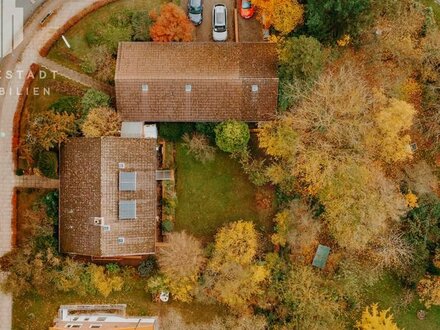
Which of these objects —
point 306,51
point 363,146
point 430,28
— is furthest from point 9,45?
point 430,28

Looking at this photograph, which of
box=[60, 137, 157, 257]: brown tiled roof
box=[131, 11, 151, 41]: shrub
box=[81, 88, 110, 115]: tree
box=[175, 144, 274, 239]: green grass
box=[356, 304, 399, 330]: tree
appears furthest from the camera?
box=[175, 144, 274, 239]: green grass

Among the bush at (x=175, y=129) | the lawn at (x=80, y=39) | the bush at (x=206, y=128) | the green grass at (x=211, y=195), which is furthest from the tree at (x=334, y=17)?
the lawn at (x=80, y=39)

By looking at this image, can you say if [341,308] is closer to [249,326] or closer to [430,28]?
[249,326]

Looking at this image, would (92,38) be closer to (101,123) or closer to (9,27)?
(9,27)

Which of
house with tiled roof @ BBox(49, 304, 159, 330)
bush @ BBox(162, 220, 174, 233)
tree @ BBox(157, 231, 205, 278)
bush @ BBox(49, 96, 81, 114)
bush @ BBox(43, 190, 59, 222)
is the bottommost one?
house with tiled roof @ BBox(49, 304, 159, 330)

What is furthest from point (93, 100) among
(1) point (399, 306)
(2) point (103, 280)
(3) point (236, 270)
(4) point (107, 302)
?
(1) point (399, 306)

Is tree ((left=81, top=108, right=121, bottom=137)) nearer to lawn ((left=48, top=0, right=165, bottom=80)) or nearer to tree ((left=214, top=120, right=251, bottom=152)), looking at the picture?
lawn ((left=48, top=0, right=165, bottom=80))

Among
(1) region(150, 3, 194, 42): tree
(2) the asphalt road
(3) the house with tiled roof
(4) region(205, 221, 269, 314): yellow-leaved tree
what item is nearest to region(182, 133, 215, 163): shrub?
(4) region(205, 221, 269, 314): yellow-leaved tree

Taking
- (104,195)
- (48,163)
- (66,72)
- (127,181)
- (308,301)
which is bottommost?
(308,301)
